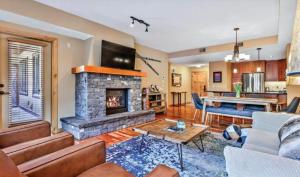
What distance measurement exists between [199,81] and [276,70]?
3.82 meters

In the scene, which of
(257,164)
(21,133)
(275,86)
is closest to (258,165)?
(257,164)

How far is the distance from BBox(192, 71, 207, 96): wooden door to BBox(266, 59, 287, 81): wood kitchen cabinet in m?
3.27

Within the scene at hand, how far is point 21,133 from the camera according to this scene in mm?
1831

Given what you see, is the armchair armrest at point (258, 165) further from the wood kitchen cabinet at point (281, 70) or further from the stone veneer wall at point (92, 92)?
the wood kitchen cabinet at point (281, 70)

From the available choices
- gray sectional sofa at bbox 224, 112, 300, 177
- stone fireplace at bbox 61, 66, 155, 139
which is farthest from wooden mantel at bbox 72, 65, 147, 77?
gray sectional sofa at bbox 224, 112, 300, 177

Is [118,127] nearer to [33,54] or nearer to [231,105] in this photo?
[33,54]

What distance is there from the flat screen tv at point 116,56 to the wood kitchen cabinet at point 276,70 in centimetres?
628

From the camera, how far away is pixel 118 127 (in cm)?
391

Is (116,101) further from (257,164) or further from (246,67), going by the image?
(246,67)

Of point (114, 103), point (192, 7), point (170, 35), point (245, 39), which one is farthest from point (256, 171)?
point (245, 39)

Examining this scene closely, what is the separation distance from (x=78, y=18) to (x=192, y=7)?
2332 millimetres

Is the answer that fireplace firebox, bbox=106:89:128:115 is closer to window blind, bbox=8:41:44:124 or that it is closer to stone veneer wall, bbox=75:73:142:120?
stone veneer wall, bbox=75:73:142:120

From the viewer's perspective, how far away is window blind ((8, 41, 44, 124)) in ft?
10.1

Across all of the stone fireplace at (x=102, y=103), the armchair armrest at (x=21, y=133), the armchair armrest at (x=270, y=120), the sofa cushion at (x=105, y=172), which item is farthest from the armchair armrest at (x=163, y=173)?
the stone fireplace at (x=102, y=103)
